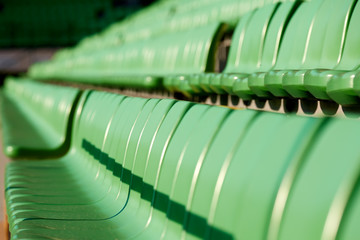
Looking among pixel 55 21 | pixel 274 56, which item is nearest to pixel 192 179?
pixel 274 56

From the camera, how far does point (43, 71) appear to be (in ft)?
8.09

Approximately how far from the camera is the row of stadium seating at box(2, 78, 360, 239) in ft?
0.65

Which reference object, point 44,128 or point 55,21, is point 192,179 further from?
point 55,21

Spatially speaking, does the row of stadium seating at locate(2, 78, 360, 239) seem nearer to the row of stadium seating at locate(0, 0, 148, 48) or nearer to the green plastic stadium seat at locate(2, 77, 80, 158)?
the green plastic stadium seat at locate(2, 77, 80, 158)

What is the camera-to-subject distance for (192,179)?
316 millimetres

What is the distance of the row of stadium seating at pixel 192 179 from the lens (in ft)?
0.65

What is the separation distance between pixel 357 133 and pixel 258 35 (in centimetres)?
52

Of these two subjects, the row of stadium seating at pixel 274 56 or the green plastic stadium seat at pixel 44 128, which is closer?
the row of stadium seating at pixel 274 56

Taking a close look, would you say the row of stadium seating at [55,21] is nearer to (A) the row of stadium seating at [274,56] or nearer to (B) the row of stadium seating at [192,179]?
(A) the row of stadium seating at [274,56]

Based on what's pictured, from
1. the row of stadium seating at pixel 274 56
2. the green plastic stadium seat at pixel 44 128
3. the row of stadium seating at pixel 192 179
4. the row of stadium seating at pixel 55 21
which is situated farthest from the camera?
the row of stadium seating at pixel 55 21

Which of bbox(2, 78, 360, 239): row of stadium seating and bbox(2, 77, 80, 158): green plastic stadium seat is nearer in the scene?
bbox(2, 78, 360, 239): row of stadium seating

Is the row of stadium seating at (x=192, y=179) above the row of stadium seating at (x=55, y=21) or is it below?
below

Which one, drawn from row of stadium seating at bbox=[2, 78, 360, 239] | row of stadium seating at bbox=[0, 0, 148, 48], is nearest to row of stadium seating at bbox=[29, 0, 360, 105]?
row of stadium seating at bbox=[2, 78, 360, 239]

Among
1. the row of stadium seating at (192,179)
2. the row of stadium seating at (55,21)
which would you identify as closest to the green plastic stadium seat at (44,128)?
the row of stadium seating at (192,179)
